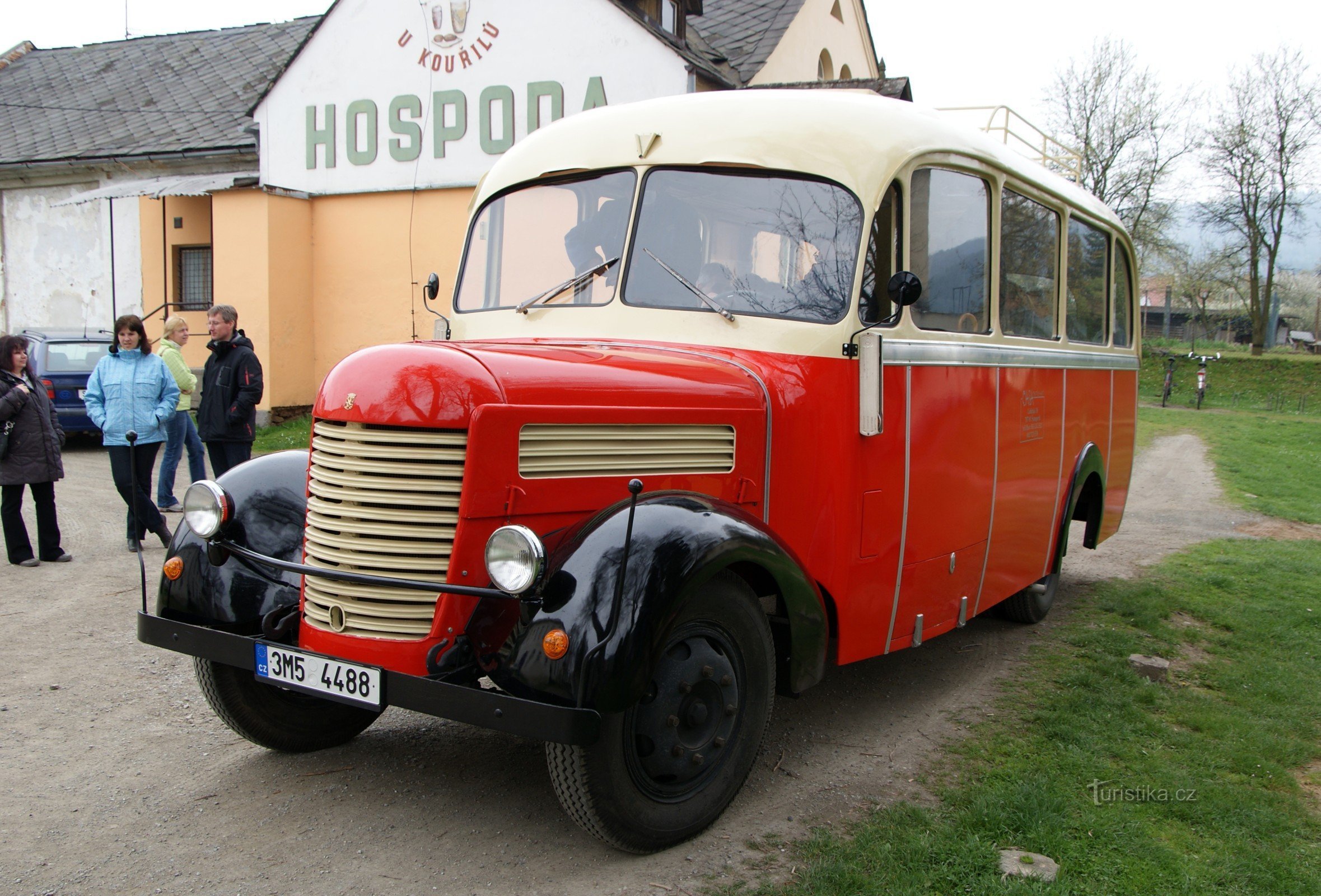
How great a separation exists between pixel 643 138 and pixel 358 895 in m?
3.00

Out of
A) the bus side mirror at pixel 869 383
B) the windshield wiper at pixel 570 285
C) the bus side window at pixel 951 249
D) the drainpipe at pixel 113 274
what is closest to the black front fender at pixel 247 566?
the windshield wiper at pixel 570 285

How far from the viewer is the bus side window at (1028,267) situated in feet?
17.2

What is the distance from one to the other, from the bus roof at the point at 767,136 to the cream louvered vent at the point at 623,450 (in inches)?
47.4

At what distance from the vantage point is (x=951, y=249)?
4691 mm

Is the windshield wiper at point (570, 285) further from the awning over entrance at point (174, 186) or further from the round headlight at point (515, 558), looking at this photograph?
the awning over entrance at point (174, 186)

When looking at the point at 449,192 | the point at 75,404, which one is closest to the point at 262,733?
the point at 75,404

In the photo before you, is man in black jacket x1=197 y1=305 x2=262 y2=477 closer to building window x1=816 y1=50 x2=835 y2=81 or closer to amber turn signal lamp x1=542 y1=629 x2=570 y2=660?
amber turn signal lamp x1=542 y1=629 x2=570 y2=660

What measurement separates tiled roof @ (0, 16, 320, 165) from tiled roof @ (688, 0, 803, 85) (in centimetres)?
716

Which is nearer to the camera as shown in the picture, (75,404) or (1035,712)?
(1035,712)

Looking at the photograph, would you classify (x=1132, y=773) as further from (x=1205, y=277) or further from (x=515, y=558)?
(x=1205, y=277)

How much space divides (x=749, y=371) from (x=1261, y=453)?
17.8m

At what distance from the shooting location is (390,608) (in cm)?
329

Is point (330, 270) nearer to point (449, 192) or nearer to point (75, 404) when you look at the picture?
point (449, 192)

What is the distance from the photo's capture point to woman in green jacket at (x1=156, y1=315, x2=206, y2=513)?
923 cm
